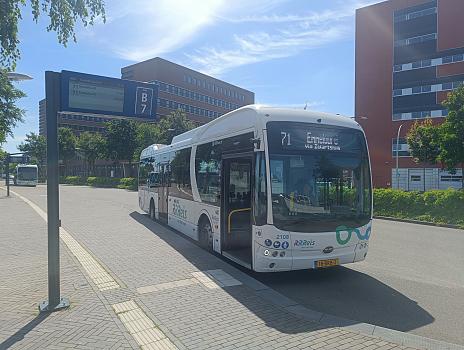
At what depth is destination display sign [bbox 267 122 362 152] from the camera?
22.6 feet

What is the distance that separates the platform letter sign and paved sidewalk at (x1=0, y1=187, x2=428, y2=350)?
2785 mm

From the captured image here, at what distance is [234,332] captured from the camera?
189 inches

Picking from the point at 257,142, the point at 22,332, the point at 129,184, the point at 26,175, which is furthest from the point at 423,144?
the point at 26,175

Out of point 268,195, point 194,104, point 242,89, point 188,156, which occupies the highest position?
point 242,89

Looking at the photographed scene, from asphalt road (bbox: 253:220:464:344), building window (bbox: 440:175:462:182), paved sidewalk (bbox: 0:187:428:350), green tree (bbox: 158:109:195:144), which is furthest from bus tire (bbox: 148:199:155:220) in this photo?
building window (bbox: 440:175:462:182)

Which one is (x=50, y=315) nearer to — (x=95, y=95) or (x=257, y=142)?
(x=95, y=95)

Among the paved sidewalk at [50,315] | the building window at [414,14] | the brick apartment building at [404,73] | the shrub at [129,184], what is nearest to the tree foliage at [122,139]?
the shrub at [129,184]

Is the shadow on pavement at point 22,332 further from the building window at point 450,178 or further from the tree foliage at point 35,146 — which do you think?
the tree foliage at point 35,146

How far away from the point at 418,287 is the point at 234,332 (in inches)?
151

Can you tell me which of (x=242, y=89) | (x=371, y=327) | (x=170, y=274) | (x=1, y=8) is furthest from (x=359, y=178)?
(x=242, y=89)

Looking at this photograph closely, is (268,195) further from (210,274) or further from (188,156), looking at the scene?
(188,156)

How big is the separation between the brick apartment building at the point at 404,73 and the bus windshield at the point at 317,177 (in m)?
41.6

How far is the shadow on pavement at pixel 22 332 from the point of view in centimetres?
443

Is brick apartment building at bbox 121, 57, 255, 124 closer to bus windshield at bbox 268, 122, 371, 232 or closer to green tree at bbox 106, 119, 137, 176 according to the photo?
green tree at bbox 106, 119, 137, 176
